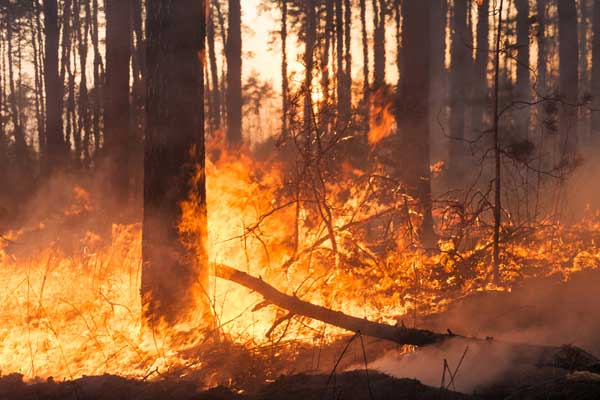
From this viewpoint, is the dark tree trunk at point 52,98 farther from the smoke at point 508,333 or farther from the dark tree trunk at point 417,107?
the smoke at point 508,333

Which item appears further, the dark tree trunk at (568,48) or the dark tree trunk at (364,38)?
the dark tree trunk at (364,38)

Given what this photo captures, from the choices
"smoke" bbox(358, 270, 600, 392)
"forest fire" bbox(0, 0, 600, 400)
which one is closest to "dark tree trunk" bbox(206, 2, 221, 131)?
"forest fire" bbox(0, 0, 600, 400)

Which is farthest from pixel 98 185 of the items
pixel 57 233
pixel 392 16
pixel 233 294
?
pixel 392 16

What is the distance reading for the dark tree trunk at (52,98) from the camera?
1497 cm

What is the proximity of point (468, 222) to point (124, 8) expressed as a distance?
792 centimetres

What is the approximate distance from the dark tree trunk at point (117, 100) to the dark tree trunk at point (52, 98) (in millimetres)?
5211

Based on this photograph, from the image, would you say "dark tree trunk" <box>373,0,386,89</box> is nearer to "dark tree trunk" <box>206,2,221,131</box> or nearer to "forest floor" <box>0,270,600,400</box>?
"dark tree trunk" <box>206,2,221,131</box>

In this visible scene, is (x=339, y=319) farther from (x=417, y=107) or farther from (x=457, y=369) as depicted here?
(x=417, y=107)

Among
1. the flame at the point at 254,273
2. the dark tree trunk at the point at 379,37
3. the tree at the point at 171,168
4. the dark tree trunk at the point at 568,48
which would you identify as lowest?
the flame at the point at 254,273

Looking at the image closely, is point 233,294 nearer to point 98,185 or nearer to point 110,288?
point 110,288

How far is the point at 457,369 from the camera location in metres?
2.84

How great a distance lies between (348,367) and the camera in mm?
3893

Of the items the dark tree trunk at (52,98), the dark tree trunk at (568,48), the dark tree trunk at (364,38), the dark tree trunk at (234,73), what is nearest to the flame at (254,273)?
the dark tree trunk at (568,48)

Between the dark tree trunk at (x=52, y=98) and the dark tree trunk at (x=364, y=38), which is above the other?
the dark tree trunk at (x=364, y=38)
